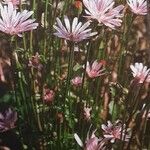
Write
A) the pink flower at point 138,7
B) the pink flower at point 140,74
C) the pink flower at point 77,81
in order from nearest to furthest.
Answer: the pink flower at point 140,74, the pink flower at point 138,7, the pink flower at point 77,81

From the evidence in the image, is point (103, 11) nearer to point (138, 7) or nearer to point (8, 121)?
point (138, 7)

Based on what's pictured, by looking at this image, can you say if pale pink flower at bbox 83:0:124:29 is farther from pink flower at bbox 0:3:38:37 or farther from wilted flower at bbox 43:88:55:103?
wilted flower at bbox 43:88:55:103

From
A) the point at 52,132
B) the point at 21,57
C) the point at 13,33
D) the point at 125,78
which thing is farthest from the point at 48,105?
the point at 13,33

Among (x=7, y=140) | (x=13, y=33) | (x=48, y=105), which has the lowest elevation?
(x=7, y=140)

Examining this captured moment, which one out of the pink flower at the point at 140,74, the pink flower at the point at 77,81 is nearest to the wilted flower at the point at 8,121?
the pink flower at the point at 77,81

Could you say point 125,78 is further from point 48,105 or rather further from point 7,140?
point 7,140

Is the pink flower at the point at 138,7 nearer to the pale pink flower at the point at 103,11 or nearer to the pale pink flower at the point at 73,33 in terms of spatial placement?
the pale pink flower at the point at 103,11

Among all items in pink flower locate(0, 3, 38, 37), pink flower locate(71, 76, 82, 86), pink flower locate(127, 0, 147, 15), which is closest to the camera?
pink flower locate(0, 3, 38, 37)

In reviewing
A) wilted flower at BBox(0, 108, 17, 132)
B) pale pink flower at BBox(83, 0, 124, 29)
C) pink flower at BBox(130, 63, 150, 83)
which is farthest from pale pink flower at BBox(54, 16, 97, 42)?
wilted flower at BBox(0, 108, 17, 132)
